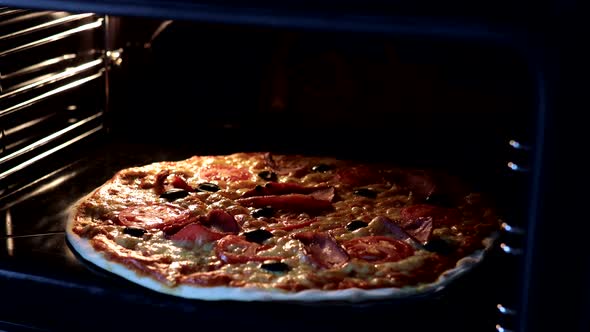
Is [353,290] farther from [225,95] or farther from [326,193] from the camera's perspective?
[225,95]

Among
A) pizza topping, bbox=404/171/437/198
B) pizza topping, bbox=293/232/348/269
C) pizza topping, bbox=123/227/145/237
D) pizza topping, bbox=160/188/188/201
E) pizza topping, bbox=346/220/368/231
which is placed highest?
pizza topping, bbox=404/171/437/198

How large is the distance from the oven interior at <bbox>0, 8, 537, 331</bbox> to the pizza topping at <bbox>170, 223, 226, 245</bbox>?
0.27m

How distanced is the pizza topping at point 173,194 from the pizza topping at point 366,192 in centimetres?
37

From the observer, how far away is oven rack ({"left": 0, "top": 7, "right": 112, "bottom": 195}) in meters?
1.99

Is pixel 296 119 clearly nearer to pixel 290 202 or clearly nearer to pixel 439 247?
pixel 290 202

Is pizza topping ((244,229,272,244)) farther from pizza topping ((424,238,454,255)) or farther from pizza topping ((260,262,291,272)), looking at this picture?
pizza topping ((424,238,454,255))

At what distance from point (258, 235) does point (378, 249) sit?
0.76 ft

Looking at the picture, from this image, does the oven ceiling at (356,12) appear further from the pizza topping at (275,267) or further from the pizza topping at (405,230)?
the pizza topping at (405,230)

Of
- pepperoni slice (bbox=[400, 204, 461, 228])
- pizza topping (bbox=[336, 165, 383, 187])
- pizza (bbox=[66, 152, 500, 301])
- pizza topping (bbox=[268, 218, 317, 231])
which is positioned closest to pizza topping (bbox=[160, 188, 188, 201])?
pizza (bbox=[66, 152, 500, 301])

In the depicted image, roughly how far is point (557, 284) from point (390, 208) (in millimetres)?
714

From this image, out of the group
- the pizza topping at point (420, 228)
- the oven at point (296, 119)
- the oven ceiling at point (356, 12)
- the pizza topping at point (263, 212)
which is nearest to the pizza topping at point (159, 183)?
the oven at point (296, 119)

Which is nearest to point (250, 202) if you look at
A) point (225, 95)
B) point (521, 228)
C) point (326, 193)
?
point (326, 193)

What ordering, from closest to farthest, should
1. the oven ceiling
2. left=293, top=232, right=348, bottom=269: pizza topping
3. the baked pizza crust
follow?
the oven ceiling → the baked pizza crust → left=293, top=232, right=348, bottom=269: pizza topping

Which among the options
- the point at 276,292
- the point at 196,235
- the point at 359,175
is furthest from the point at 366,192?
the point at 276,292
